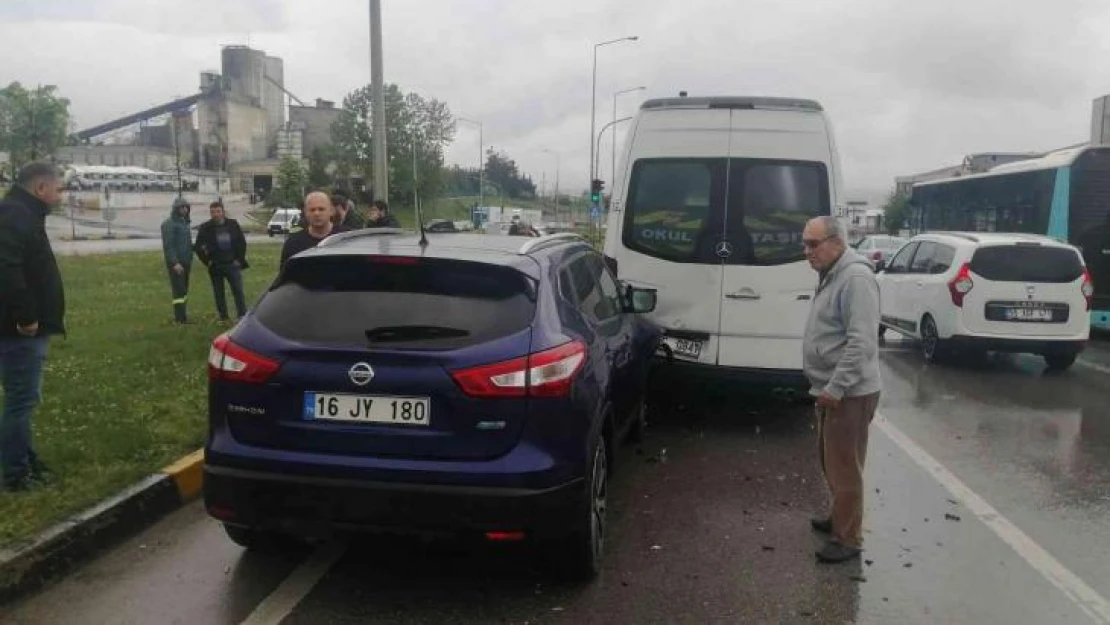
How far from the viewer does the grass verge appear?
4.83m

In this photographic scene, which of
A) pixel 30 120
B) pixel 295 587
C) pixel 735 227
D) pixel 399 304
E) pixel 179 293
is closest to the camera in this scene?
pixel 399 304

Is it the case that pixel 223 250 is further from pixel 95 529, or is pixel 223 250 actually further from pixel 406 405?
pixel 406 405

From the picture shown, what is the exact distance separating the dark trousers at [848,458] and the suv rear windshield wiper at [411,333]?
2.05m

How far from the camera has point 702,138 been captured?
25.0ft

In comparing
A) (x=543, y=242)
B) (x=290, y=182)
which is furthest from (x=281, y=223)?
(x=543, y=242)

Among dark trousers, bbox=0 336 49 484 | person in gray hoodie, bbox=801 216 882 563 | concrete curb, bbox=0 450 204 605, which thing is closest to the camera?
concrete curb, bbox=0 450 204 605

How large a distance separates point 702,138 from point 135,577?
540cm

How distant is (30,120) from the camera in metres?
82.4

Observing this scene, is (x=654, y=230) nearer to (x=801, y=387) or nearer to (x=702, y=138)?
(x=702, y=138)

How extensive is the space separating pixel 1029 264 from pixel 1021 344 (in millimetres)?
952

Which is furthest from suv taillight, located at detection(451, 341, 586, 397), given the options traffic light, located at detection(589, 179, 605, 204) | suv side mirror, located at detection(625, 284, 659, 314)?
traffic light, located at detection(589, 179, 605, 204)

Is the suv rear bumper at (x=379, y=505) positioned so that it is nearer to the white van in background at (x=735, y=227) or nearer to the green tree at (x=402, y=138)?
the white van in background at (x=735, y=227)

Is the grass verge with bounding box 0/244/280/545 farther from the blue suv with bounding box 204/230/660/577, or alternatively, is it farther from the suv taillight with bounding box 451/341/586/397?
the suv taillight with bounding box 451/341/586/397

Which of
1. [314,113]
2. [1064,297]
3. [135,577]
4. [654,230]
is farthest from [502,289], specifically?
[314,113]
